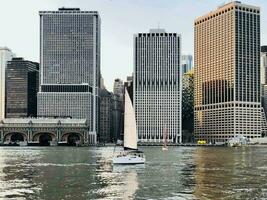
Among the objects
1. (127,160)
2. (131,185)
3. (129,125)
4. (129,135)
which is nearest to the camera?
(131,185)

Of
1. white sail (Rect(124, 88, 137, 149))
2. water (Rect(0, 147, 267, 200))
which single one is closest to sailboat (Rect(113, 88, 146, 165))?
white sail (Rect(124, 88, 137, 149))

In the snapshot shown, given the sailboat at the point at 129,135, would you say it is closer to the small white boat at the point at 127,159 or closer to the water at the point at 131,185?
the small white boat at the point at 127,159

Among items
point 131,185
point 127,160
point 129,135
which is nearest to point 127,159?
point 127,160

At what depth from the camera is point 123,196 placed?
63.7m

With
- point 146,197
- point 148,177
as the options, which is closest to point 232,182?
point 148,177

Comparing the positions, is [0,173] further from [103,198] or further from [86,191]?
[103,198]

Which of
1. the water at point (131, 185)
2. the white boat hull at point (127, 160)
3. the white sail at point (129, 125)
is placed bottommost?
the water at point (131, 185)

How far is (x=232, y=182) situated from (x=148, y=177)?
14.5 meters

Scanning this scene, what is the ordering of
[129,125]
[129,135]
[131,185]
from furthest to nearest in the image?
[129,135] < [129,125] < [131,185]

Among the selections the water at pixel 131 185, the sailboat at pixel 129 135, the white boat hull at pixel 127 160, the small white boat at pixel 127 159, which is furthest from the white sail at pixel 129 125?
the water at pixel 131 185

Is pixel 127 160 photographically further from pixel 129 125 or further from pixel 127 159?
pixel 129 125

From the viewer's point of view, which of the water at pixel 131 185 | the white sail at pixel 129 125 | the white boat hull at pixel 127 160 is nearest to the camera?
the water at pixel 131 185

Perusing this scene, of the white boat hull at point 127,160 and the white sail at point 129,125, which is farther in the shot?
the white boat hull at point 127,160

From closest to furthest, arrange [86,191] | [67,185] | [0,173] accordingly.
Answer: [86,191] → [67,185] → [0,173]
